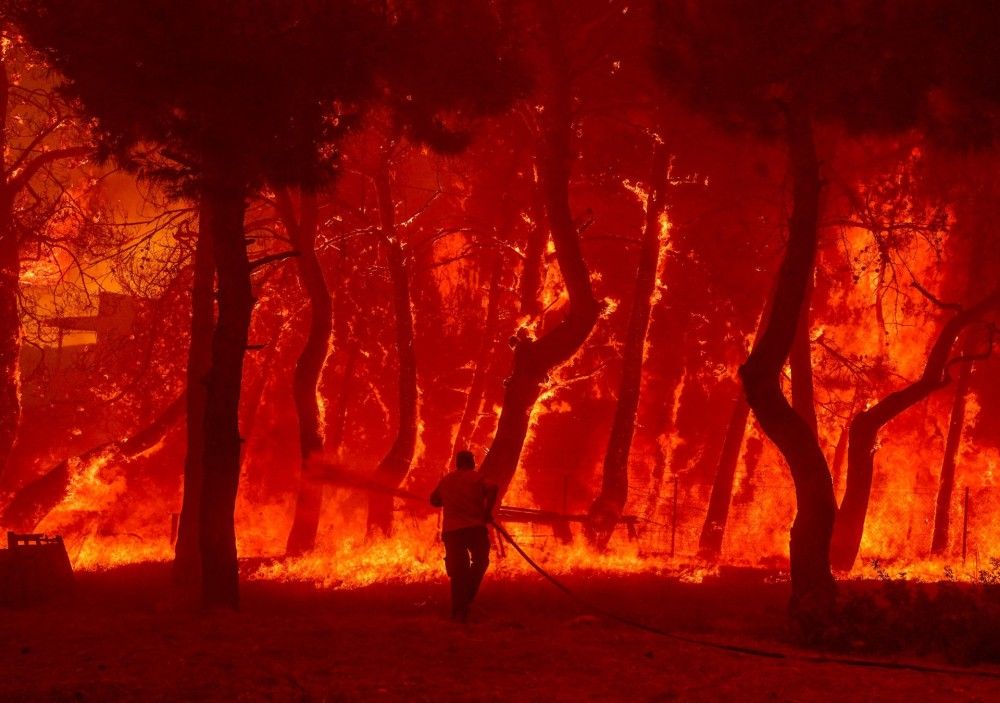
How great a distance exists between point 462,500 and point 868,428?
1126 centimetres

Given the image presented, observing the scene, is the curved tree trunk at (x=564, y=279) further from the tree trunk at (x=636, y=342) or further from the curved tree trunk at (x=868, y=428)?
the curved tree trunk at (x=868, y=428)

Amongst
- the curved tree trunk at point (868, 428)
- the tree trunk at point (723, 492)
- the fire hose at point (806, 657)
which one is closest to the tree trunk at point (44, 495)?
the tree trunk at point (723, 492)

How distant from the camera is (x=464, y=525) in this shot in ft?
43.1

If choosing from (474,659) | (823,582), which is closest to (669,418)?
(823,582)

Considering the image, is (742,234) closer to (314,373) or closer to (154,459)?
(314,373)

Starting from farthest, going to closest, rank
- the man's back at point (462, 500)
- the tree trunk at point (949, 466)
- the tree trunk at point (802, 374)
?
the tree trunk at point (949, 466)
the tree trunk at point (802, 374)
the man's back at point (462, 500)

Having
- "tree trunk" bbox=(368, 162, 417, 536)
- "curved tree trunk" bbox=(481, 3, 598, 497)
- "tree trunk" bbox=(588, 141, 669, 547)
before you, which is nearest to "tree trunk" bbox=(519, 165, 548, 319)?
"tree trunk" bbox=(588, 141, 669, 547)

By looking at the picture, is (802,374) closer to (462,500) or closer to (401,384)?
(401,384)

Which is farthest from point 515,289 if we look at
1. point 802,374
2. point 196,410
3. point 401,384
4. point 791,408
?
point 791,408

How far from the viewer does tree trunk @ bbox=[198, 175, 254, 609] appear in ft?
46.7

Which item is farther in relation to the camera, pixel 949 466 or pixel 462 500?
pixel 949 466

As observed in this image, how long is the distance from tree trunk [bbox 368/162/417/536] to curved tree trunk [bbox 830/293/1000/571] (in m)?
8.80

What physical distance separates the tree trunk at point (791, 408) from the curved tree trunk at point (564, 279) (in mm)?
6402

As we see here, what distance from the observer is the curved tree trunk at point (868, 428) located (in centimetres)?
2162
